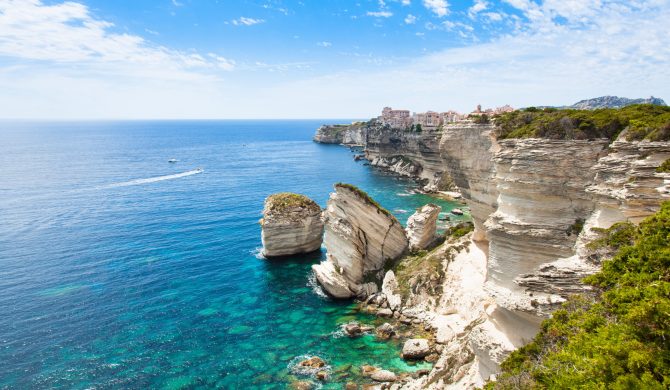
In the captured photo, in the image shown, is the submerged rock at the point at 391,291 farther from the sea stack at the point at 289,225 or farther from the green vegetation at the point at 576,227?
the green vegetation at the point at 576,227

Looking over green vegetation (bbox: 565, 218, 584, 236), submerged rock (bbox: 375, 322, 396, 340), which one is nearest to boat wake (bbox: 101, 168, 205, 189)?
submerged rock (bbox: 375, 322, 396, 340)

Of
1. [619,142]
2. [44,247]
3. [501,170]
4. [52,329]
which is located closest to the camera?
[619,142]

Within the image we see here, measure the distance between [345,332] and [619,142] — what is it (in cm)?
2432

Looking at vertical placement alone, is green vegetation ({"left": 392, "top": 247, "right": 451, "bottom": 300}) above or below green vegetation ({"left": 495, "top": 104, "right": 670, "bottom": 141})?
below

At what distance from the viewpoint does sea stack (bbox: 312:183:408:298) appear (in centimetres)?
4150

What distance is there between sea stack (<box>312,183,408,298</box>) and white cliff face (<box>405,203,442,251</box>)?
1.15 metres

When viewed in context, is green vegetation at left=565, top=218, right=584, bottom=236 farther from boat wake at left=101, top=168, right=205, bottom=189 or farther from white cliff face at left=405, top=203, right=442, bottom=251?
boat wake at left=101, top=168, right=205, bottom=189

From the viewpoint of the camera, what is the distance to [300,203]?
170ft

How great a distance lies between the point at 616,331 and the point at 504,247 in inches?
621

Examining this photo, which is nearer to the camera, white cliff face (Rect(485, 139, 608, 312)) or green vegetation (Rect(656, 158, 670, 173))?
green vegetation (Rect(656, 158, 670, 173))

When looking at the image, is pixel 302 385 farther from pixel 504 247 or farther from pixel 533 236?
pixel 533 236

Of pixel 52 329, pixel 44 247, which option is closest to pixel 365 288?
pixel 52 329

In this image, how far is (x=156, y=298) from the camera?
39938 mm

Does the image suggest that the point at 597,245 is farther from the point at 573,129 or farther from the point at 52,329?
the point at 52,329
